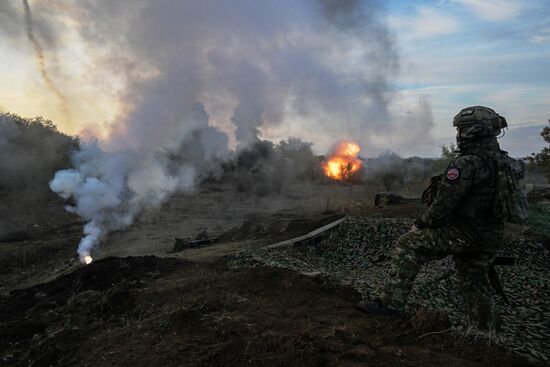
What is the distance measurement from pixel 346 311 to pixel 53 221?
20519 millimetres

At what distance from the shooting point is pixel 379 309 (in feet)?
15.6

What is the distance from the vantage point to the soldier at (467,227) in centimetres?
446

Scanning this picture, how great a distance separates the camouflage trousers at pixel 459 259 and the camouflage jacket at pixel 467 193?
13 cm

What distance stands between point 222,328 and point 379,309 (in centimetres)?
187

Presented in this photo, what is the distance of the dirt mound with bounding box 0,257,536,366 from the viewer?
12.8 feet

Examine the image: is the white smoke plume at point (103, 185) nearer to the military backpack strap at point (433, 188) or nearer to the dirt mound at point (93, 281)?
the dirt mound at point (93, 281)

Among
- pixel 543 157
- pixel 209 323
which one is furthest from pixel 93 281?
pixel 543 157

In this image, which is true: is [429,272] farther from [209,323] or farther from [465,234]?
[209,323]

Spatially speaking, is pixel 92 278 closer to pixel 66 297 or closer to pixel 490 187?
pixel 66 297

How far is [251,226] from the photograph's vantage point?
15.2m

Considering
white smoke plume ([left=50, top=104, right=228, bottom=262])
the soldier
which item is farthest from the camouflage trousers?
white smoke plume ([left=50, top=104, right=228, bottom=262])

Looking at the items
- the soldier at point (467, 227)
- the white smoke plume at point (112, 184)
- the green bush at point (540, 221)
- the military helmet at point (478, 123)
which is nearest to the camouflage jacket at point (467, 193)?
the soldier at point (467, 227)

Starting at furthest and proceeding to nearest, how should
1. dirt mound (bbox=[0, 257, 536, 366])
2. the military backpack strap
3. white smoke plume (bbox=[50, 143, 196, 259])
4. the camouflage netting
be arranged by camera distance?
white smoke plume (bbox=[50, 143, 196, 259]) → the camouflage netting → the military backpack strap → dirt mound (bbox=[0, 257, 536, 366])

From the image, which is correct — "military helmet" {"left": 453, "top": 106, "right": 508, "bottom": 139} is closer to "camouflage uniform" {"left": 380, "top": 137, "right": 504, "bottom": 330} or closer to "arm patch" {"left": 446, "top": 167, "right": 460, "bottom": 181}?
"camouflage uniform" {"left": 380, "top": 137, "right": 504, "bottom": 330}
